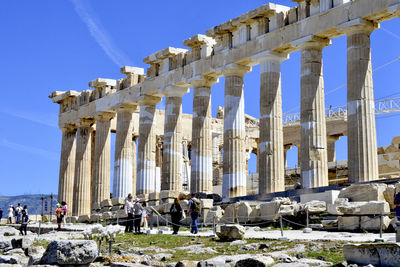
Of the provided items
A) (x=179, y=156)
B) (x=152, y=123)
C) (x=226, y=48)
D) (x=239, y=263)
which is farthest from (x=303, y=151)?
(x=239, y=263)

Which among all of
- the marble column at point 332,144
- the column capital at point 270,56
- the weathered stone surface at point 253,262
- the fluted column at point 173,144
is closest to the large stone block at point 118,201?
the fluted column at point 173,144

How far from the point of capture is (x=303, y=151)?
90.1 feet

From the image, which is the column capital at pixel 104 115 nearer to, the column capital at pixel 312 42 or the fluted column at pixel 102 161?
the fluted column at pixel 102 161

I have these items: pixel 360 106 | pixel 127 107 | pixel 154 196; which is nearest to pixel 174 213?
pixel 360 106

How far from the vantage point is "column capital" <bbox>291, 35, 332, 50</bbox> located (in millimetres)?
27406

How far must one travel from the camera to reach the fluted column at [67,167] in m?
43.4

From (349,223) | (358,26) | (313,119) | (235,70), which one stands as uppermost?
(358,26)

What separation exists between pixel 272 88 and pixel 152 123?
31.8ft

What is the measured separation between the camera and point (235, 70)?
3127cm

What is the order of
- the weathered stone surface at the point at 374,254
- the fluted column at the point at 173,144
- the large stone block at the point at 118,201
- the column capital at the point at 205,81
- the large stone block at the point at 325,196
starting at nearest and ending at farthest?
the weathered stone surface at the point at 374,254
the large stone block at the point at 325,196
the column capital at the point at 205,81
the fluted column at the point at 173,144
the large stone block at the point at 118,201

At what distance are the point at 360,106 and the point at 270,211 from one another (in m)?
5.47

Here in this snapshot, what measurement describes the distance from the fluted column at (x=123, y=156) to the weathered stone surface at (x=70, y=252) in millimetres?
24961

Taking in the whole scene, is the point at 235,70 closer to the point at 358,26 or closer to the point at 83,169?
the point at 358,26

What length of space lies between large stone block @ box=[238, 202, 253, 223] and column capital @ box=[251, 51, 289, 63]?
24.3 feet
